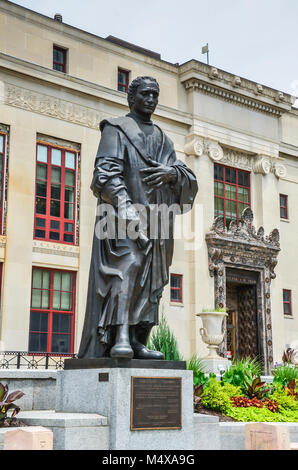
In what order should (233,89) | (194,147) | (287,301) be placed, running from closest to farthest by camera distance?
(194,147)
(233,89)
(287,301)

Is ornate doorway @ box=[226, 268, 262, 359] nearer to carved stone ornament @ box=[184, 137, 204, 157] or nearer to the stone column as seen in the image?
the stone column

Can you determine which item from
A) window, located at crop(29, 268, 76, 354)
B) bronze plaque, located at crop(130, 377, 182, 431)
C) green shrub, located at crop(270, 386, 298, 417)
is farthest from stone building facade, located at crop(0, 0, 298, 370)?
bronze plaque, located at crop(130, 377, 182, 431)

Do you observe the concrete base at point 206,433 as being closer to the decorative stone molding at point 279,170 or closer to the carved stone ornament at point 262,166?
the carved stone ornament at point 262,166

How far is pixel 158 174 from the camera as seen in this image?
27.5 feet

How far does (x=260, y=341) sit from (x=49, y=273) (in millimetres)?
11392

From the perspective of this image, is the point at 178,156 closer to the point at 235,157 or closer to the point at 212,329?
the point at 235,157

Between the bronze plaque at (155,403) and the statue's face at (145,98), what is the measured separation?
147 inches

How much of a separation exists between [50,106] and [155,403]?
2024 centimetres

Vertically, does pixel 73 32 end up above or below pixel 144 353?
above

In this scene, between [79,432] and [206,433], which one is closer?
[79,432]

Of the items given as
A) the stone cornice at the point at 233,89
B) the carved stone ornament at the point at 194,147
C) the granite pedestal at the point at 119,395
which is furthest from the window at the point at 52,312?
the granite pedestal at the point at 119,395

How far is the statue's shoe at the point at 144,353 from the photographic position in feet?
25.9

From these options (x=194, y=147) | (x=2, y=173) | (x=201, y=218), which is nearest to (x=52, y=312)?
(x=2, y=173)
